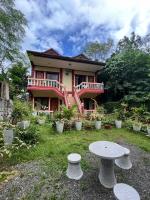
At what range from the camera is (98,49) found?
2928 centimetres

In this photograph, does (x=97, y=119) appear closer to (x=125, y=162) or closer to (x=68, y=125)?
(x=68, y=125)

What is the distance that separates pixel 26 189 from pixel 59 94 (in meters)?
12.2

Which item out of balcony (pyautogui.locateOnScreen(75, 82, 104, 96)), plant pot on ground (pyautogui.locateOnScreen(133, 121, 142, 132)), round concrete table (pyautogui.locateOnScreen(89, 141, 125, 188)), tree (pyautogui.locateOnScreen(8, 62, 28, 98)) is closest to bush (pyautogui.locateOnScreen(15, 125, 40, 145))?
round concrete table (pyautogui.locateOnScreen(89, 141, 125, 188))

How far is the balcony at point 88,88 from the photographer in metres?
16.7

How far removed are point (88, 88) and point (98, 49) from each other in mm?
14591

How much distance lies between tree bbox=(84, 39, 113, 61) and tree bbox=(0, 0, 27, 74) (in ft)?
58.3

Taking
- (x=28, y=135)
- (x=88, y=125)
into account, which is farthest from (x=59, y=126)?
(x=28, y=135)

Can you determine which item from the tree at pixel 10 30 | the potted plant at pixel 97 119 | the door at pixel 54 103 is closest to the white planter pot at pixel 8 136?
the potted plant at pixel 97 119

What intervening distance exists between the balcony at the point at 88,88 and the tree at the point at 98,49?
13.6m

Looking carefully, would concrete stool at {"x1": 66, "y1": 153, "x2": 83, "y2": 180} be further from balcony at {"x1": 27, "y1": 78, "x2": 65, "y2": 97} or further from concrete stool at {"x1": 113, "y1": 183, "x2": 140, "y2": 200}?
balcony at {"x1": 27, "y1": 78, "x2": 65, "y2": 97}

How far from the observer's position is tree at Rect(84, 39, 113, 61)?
94.3 ft

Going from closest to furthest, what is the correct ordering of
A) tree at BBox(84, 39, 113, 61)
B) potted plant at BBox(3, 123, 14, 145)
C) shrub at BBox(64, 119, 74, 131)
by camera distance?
potted plant at BBox(3, 123, 14, 145), shrub at BBox(64, 119, 74, 131), tree at BBox(84, 39, 113, 61)

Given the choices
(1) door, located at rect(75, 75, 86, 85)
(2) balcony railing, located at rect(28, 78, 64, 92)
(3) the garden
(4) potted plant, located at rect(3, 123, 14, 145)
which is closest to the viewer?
(3) the garden

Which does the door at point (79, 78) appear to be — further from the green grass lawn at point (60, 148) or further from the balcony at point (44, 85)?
the green grass lawn at point (60, 148)
